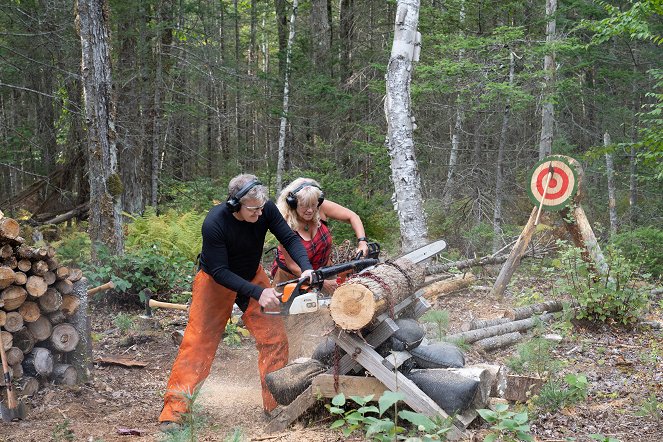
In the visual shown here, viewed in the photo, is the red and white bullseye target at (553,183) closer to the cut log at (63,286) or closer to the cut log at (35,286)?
the cut log at (63,286)

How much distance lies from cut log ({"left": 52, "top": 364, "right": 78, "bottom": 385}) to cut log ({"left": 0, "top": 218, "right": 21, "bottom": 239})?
4.29 ft

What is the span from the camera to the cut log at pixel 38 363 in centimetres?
568

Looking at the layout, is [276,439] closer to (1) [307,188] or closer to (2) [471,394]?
(2) [471,394]

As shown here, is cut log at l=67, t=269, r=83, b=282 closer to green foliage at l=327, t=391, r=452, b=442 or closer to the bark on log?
the bark on log

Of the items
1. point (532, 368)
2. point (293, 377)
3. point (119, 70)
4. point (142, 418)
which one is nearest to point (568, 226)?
point (532, 368)

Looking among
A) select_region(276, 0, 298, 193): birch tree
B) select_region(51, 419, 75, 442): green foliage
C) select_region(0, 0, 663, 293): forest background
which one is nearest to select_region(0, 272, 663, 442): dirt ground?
select_region(51, 419, 75, 442): green foliage

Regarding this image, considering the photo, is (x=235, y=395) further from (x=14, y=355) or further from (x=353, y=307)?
(x=353, y=307)

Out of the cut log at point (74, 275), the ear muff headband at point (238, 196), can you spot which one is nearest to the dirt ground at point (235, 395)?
the cut log at point (74, 275)

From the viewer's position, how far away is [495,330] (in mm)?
7434

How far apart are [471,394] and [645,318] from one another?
489cm

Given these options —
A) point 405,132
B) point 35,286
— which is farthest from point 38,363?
point 405,132

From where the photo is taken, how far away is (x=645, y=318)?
27.2 feet

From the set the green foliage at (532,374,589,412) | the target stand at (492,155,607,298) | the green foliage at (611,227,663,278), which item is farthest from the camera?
the green foliage at (611,227,663,278)

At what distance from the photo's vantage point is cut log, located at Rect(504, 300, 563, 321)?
812 cm
